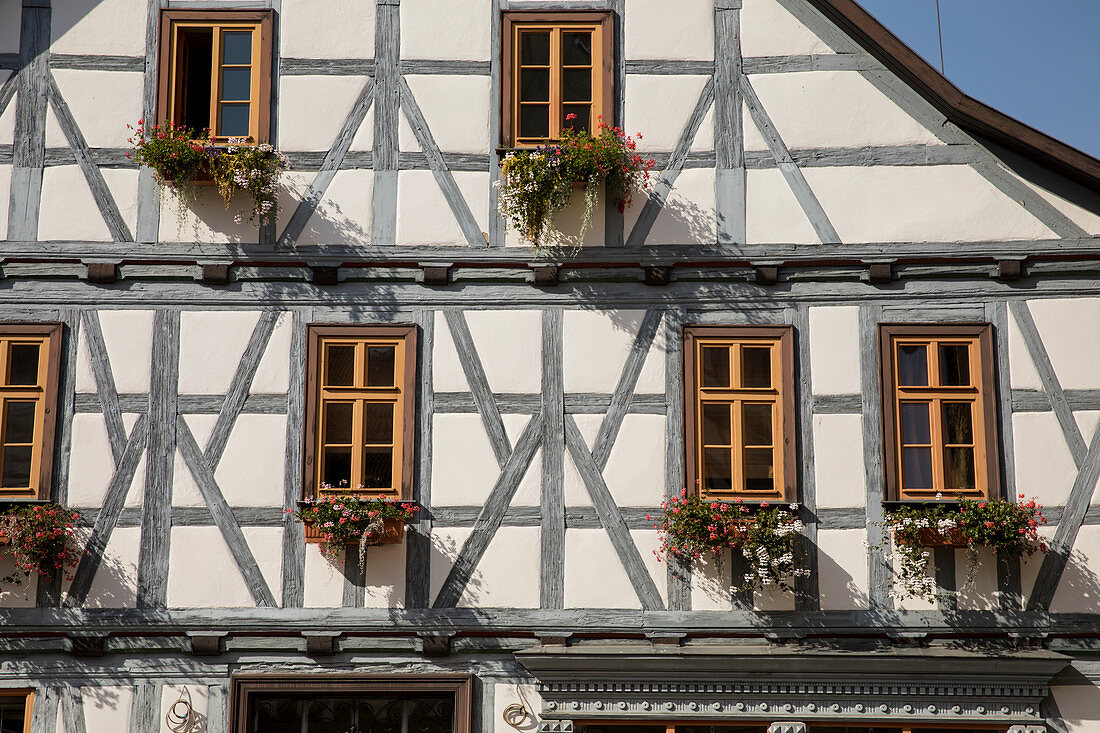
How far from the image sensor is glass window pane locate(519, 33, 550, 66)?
11.3 meters

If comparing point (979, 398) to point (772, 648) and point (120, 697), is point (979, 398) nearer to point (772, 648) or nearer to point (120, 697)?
point (772, 648)

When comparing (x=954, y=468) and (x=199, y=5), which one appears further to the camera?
(x=199, y=5)

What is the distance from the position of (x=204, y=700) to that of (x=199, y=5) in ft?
20.9

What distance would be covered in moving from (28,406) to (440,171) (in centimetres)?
424

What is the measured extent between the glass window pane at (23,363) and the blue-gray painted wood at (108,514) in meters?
1.07

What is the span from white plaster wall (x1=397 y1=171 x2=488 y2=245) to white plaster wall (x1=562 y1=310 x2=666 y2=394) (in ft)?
4.14

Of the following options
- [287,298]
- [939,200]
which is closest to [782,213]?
[939,200]

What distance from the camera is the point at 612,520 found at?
10.5 metres

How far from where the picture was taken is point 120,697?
10336mm

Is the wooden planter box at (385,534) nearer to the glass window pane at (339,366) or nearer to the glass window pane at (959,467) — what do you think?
the glass window pane at (339,366)

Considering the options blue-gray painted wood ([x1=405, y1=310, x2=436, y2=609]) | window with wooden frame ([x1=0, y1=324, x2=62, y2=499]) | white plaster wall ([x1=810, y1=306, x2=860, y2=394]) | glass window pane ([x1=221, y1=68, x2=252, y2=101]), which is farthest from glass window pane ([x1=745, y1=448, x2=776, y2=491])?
window with wooden frame ([x1=0, y1=324, x2=62, y2=499])

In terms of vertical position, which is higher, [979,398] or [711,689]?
[979,398]

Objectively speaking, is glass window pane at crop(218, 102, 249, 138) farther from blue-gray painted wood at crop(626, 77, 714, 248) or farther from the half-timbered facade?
blue-gray painted wood at crop(626, 77, 714, 248)

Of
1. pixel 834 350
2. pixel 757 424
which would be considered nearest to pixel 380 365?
pixel 757 424
